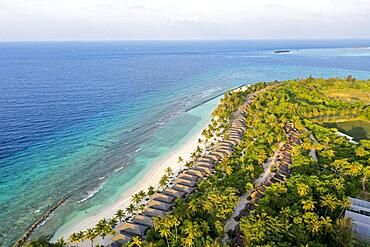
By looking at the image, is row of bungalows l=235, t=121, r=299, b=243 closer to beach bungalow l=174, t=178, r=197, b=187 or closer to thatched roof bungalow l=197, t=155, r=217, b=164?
beach bungalow l=174, t=178, r=197, b=187

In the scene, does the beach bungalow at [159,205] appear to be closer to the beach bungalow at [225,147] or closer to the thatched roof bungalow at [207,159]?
the thatched roof bungalow at [207,159]

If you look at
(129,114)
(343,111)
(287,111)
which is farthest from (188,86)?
(343,111)

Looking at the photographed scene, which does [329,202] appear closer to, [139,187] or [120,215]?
[120,215]

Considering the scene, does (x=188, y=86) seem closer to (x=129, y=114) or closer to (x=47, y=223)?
(x=129, y=114)

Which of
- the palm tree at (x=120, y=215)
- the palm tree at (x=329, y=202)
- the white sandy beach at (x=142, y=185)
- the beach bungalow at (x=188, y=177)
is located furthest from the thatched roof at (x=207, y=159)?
the palm tree at (x=329, y=202)

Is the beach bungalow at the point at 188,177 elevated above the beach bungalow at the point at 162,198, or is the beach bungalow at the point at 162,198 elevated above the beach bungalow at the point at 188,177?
the beach bungalow at the point at 188,177

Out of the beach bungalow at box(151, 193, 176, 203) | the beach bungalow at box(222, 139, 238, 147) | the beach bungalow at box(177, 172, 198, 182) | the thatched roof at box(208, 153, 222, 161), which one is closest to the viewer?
the beach bungalow at box(151, 193, 176, 203)

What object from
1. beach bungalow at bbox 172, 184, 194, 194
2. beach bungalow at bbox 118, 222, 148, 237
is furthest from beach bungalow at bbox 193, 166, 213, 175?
beach bungalow at bbox 118, 222, 148, 237
